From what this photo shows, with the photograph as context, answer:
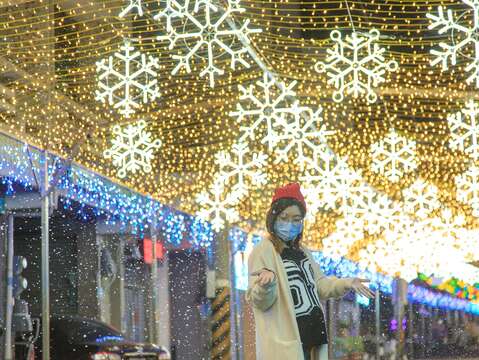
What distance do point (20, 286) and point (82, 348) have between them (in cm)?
128

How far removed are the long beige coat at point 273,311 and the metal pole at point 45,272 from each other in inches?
384

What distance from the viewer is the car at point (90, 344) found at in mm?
17156

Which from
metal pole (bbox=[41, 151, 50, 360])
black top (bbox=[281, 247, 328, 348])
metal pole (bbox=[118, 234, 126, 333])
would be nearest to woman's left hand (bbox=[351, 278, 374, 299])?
black top (bbox=[281, 247, 328, 348])

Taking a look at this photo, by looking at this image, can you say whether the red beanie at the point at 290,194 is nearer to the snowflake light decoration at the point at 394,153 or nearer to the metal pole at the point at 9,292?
the metal pole at the point at 9,292

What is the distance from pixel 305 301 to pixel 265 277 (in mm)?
616

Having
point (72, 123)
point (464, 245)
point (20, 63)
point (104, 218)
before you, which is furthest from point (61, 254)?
point (464, 245)

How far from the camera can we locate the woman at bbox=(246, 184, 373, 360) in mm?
7992

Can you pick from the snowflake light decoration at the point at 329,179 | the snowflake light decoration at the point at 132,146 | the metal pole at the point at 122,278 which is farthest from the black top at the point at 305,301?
the metal pole at the point at 122,278

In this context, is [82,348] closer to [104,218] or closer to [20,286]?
[20,286]

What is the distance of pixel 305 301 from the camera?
8195 mm

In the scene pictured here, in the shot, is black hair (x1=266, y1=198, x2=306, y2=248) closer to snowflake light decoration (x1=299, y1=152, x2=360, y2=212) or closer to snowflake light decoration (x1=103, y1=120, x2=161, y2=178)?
snowflake light decoration (x1=103, y1=120, x2=161, y2=178)

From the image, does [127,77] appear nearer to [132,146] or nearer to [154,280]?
[132,146]

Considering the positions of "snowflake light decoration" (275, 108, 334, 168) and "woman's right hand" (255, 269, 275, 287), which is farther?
"snowflake light decoration" (275, 108, 334, 168)
